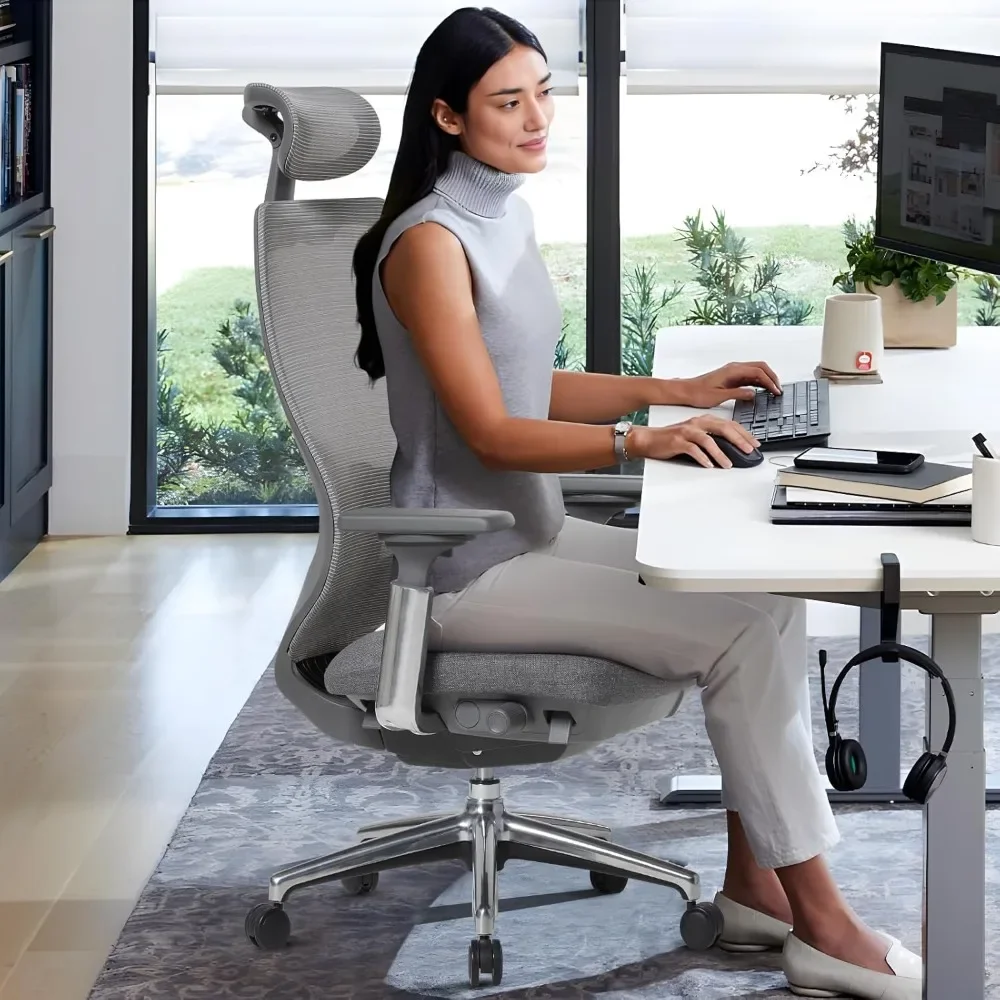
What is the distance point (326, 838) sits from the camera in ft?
8.70

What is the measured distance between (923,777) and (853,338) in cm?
116

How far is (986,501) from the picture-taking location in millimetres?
1596

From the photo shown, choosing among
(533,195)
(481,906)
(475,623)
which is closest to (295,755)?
(481,906)

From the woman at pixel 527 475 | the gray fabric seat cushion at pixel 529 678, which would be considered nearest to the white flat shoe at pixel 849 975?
the woman at pixel 527 475

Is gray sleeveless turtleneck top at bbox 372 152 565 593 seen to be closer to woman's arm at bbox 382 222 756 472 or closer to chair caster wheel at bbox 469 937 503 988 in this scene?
woman's arm at bbox 382 222 756 472

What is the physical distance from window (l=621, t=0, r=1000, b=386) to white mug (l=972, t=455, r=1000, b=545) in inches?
126

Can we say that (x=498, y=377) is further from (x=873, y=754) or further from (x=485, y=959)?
(x=873, y=754)

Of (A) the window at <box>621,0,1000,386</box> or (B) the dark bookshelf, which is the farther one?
(A) the window at <box>621,0,1000,386</box>

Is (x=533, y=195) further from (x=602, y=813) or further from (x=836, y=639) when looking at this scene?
(x=602, y=813)

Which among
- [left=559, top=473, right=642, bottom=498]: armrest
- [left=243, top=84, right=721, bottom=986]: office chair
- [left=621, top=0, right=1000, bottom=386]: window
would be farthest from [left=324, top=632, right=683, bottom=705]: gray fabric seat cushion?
[left=621, top=0, right=1000, bottom=386]: window

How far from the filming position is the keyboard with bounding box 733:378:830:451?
81.7 inches

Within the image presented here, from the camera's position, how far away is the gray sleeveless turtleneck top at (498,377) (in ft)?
6.88

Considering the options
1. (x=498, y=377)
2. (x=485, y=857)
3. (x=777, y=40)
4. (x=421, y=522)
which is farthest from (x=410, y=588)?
(x=777, y=40)

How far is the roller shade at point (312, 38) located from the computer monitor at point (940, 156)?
2.09 m
